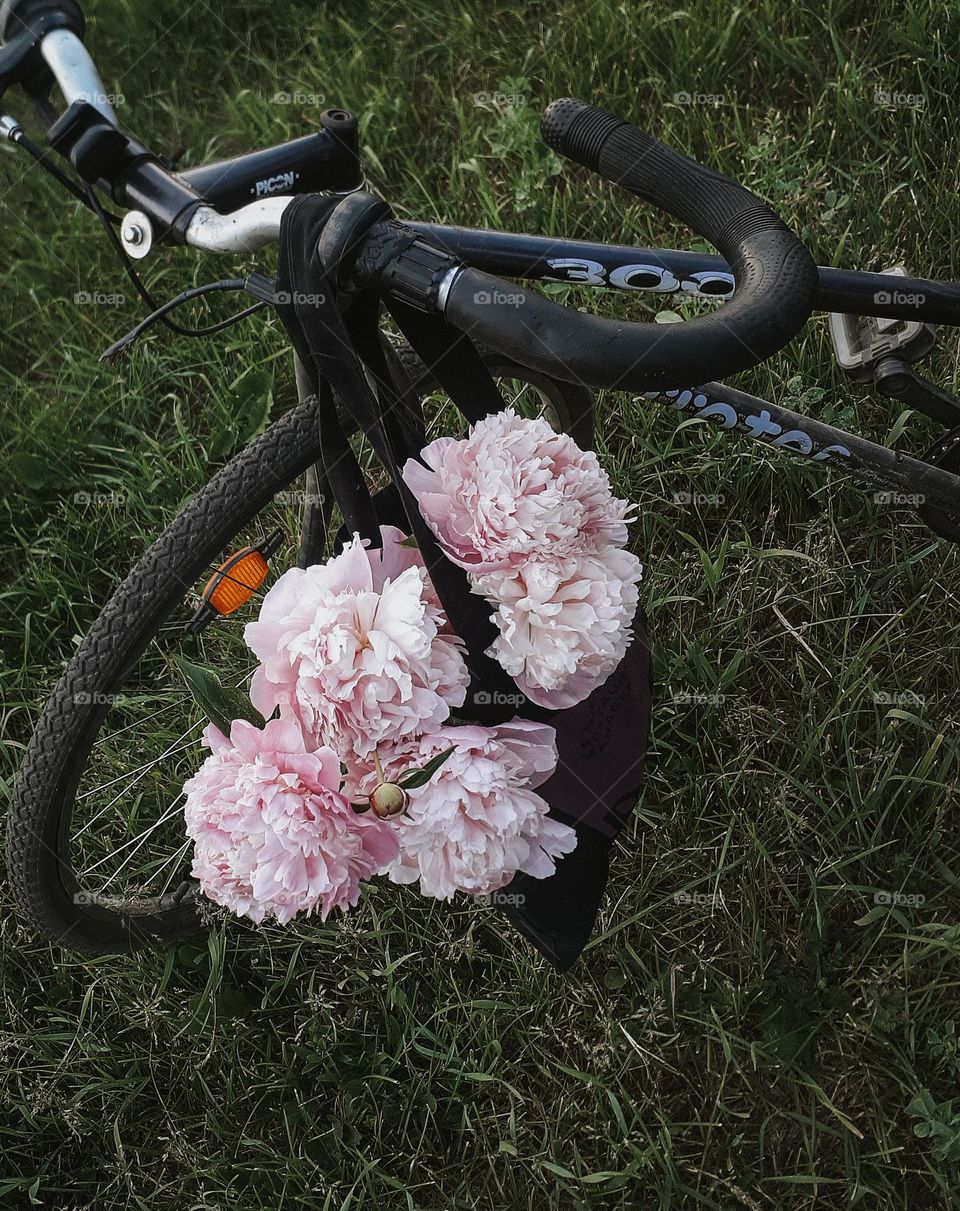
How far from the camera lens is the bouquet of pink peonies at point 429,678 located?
3.05 feet

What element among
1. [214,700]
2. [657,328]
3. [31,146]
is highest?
[31,146]

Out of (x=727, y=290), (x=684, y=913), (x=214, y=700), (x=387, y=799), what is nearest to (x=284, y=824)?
(x=387, y=799)

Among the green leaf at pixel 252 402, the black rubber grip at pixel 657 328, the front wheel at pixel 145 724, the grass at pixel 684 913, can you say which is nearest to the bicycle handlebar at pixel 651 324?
the black rubber grip at pixel 657 328

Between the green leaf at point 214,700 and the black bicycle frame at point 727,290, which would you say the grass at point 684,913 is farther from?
the green leaf at point 214,700

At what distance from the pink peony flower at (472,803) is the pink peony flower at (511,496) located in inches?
6.9

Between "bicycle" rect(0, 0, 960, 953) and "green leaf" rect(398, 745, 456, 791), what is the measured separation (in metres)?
0.29

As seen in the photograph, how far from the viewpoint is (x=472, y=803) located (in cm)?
96

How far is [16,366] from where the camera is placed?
298 cm

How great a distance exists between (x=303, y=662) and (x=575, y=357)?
0.36 meters

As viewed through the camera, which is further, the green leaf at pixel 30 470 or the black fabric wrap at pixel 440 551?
the green leaf at pixel 30 470

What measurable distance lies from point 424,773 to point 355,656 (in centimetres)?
13

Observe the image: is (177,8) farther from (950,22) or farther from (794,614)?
(794,614)

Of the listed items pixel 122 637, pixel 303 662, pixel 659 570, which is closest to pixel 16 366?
→ pixel 122 637

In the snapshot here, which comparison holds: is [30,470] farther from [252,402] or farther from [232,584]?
[232,584]
